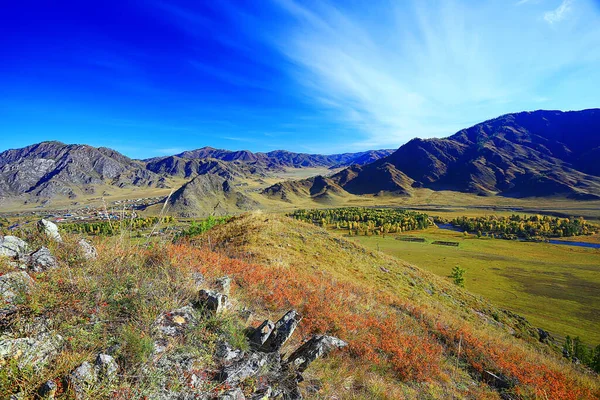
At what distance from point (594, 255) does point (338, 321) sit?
16574 centimetres

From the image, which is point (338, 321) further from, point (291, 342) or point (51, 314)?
point (51, 314)

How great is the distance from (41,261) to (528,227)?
216274mm

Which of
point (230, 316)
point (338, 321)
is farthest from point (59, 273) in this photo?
point (338, 321)

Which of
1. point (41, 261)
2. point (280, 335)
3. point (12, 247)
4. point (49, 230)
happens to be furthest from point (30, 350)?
point (49, 230)

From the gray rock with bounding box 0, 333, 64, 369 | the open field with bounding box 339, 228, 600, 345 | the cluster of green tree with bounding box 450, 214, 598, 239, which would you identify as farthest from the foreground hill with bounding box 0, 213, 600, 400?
the cluster of green tree with bounding box 450, 214, 598, 239

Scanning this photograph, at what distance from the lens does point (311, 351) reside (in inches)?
263

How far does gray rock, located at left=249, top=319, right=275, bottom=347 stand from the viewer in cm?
663

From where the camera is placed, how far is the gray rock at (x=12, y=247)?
6.85 m

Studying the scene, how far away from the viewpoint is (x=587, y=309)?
6556 centimetres

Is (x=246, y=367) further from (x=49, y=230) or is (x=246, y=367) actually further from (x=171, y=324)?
(x=49, y=230)

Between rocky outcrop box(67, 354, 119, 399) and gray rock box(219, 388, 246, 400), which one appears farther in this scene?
gray rock box(219, 388, 246, 400)

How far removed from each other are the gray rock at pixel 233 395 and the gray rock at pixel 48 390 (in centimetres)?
238

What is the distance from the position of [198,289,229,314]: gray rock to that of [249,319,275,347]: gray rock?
1.12 metres

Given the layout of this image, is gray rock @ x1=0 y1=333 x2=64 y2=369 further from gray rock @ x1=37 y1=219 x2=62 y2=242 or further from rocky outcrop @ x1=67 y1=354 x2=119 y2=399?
gray rock @ x1=37 y1=219 x2=62 y2=242
